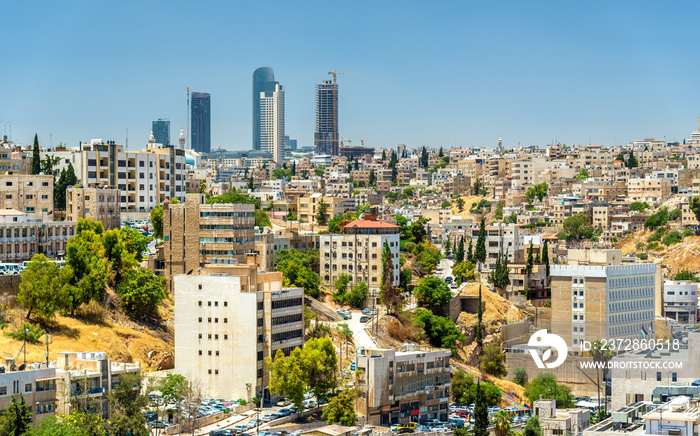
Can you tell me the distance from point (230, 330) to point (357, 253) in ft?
109

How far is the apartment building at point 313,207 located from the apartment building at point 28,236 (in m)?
59.2

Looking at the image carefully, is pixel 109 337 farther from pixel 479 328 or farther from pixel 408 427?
pixel 479 328

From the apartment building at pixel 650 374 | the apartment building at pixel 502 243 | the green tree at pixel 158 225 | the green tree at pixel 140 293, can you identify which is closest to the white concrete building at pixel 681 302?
the apartment building at pixel 502 243

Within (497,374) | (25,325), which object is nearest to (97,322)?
(25,325)

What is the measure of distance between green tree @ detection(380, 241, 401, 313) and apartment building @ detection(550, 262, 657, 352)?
41.9ft

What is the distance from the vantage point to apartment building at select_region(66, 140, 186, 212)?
108562mm

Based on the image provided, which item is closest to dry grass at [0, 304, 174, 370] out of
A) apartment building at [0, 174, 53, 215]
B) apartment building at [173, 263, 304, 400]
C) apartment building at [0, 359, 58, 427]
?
apartment building at [173, 263, 304, 400]

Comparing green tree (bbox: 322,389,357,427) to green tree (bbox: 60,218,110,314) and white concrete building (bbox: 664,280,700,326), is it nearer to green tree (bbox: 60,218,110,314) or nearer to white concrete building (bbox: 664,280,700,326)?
green tree (bbox: 60,218,110,314)

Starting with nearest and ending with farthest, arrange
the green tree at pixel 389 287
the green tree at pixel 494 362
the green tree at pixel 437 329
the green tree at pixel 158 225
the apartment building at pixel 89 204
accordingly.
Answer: the green tree at pixel 494 362 < the green tree at pixel 437 329 < the green tree at pixel 389 287 < the apartment building at pixel 89 204 < the green tree at pixel 158 225

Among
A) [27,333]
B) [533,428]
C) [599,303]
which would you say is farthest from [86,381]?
[599,303]

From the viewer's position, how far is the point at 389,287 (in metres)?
94.7

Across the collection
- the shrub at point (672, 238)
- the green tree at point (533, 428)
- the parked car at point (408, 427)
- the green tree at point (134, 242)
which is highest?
the green tree at point (134, 242)

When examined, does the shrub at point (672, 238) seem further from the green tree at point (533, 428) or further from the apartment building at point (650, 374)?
the green tree at point (533, 428)

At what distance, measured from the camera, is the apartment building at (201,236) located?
8375 centimetres
